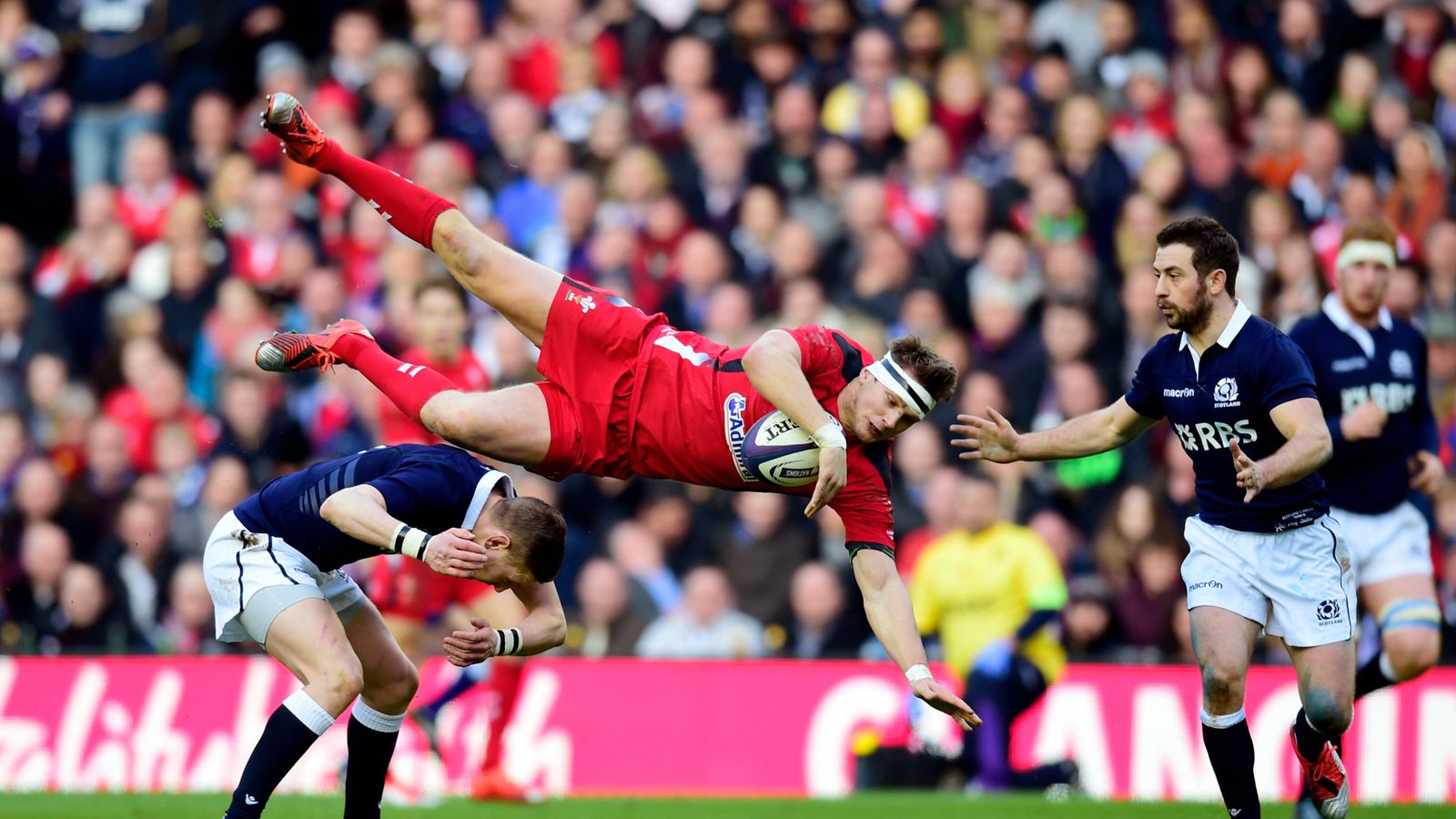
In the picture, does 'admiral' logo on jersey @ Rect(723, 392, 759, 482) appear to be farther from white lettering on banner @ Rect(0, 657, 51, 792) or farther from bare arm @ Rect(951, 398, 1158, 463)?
white lettering on banner @ Rect(0, 657, 51, 792)

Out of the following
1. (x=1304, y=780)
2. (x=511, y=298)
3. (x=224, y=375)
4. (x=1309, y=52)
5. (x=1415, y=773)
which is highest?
(x=1309, y=52)

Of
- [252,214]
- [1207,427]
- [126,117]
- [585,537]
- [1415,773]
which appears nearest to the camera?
[1207,427]

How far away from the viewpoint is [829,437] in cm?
848

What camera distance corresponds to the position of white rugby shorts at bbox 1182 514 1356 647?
28.6ft

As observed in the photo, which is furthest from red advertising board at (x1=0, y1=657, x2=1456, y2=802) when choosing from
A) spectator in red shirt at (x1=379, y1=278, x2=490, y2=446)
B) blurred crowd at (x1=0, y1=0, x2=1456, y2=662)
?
spectator in red shirt at (x1=379, y1=278, x2=490, y2=446)

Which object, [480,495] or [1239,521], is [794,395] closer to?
[480,495]

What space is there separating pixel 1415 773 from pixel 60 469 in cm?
1021

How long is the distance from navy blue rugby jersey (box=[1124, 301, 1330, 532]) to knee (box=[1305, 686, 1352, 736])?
2.50 feet

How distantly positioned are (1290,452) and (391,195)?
14.6 feet

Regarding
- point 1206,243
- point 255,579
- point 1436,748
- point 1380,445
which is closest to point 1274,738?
point 1436,748

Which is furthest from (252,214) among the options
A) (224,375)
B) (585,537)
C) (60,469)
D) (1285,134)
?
(1285,134)

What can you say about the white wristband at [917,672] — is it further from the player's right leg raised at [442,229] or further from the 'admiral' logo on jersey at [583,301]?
the player's right leg raised at [442,229]

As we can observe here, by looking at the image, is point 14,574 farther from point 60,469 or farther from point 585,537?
point 585,537

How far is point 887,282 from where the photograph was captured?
1458 centimetres
